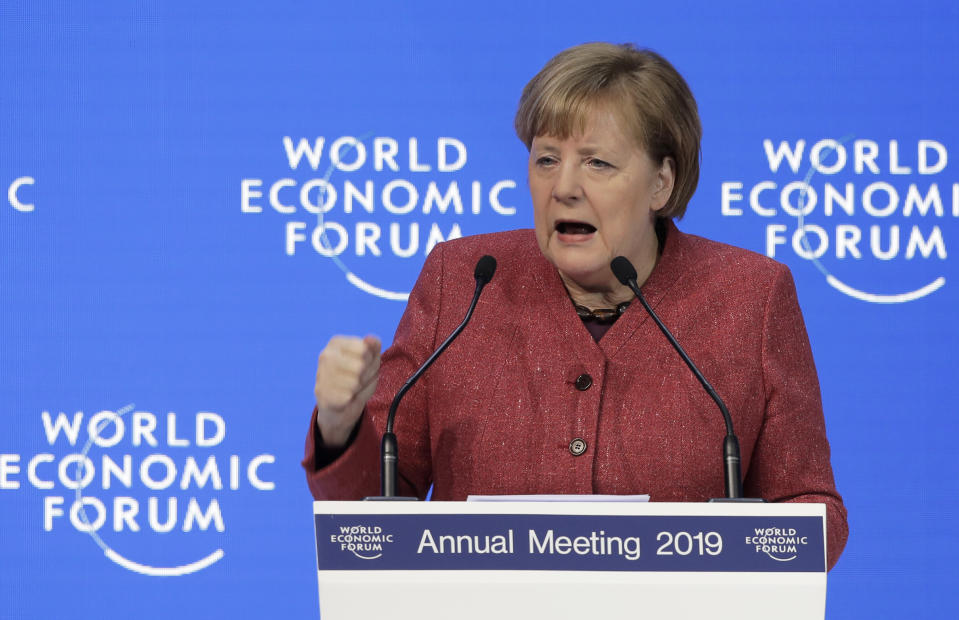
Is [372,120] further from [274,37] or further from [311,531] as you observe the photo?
[311,531]

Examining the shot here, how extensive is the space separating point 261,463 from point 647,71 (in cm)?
129

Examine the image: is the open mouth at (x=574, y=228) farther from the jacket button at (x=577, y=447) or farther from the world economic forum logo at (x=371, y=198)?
the world economic forum logo at (x=371, y=198)

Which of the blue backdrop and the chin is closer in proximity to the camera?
the chin

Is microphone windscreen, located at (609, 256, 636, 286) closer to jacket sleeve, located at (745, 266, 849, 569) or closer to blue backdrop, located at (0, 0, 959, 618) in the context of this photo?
jacket sleeve, located at (745, 266, 849, 569)

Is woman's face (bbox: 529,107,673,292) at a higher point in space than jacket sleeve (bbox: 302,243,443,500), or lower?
higher

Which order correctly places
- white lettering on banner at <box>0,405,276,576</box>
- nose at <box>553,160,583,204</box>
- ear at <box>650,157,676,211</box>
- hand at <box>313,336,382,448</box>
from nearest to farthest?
1. hand at <box>313,336,382,448</box>
2. nose at <box>553,160,583,204</box>
3. ear at <box>650,157,676,211</box>
4. white lettering on banner at <box>0,405,276,576</box>

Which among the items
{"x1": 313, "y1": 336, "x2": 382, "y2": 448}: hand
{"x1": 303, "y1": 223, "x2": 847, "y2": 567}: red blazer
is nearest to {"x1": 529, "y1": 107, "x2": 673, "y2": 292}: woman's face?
{"x1": 303, "y1": 223, "x2": 847, "y2": 567}: red blazer

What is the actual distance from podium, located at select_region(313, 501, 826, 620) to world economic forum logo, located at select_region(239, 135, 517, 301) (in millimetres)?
1339

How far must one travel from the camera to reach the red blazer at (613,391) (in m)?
1.72

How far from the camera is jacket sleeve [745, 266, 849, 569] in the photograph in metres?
1.78

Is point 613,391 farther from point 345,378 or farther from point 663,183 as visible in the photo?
point 345,378

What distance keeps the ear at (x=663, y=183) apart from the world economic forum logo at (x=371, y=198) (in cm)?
72

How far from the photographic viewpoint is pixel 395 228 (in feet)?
8.39

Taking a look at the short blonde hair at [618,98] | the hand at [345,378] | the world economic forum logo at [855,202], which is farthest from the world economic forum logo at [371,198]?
the hand at [345,378]
